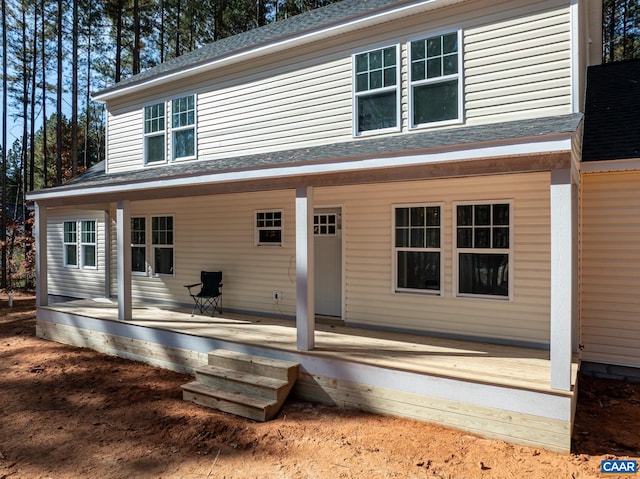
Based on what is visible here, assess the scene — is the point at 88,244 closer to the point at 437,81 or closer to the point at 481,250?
the point at 437,81

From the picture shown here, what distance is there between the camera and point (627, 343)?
5719 mm

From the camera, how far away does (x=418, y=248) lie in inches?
257

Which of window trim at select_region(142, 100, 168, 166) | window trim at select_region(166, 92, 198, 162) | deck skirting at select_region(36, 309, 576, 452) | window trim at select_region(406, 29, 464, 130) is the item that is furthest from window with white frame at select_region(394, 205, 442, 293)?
window trim at select_region(142, 100, 168, 166)

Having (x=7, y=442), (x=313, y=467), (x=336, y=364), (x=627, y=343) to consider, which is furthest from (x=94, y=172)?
(x=627, y=343)

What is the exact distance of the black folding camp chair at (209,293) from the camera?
8.13 meters

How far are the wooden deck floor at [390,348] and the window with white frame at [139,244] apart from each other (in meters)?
1.91

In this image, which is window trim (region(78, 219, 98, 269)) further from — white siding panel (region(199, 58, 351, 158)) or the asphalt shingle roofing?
the asphalt shingle roofing

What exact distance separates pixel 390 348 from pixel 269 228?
3.53m

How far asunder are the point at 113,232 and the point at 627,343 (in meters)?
10.9

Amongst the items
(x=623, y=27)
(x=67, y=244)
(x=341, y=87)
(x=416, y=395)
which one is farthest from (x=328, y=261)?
(x=623, y=27)

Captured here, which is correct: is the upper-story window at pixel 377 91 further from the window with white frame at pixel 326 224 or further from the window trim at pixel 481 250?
the window trim at pixel 481 250

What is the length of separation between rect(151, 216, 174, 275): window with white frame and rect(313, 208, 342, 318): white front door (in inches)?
149

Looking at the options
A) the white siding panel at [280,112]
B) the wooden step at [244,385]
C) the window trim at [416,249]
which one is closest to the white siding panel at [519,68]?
the window trim at [416,249]

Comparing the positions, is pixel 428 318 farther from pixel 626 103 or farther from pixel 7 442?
pixel 7 442
